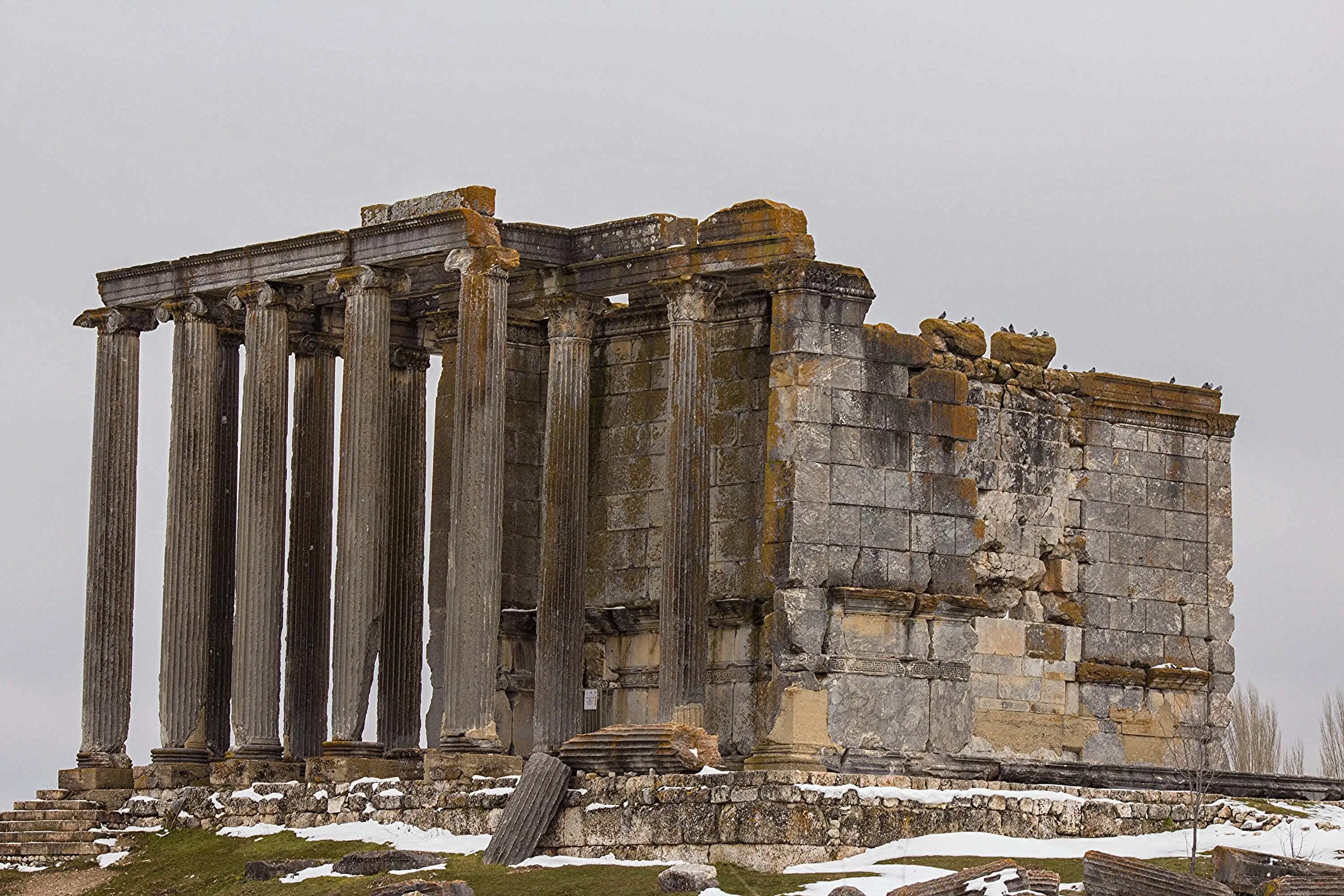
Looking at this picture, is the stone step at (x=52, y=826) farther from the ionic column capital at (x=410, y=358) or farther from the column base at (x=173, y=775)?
the ionic column capital at (x=410, y=358)

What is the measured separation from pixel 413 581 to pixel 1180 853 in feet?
43.7

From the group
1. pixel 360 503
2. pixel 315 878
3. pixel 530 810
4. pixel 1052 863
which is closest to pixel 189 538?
pixel 360 503

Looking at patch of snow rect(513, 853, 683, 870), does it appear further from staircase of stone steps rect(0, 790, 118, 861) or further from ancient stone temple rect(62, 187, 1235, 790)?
staircase of stone steps rect(0, 790, 118, 861)

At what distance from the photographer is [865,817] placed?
35.2 metres

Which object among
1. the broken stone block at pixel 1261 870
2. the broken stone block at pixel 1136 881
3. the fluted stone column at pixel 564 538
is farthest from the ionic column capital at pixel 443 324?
the broken stone block at pixel 1261 870

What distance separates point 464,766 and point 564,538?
3.95 m

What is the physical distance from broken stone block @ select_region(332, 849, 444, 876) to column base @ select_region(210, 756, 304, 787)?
17.3ft

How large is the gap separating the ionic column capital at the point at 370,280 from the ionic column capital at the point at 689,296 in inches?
142

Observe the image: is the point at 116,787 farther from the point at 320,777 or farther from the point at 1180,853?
the point at 1180,853

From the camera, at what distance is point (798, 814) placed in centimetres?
3512

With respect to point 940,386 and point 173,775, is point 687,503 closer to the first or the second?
point 940,386

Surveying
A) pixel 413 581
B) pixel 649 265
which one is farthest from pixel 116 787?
pixel 649 265

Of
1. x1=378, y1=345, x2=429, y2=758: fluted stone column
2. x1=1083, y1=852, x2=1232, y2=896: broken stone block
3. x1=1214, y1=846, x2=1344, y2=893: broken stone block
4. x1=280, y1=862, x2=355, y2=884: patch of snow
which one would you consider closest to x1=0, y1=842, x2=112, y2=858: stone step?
x1=378, y1=345, x2=429, y2=758: fluted stone column

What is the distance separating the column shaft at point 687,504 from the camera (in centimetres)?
3938
